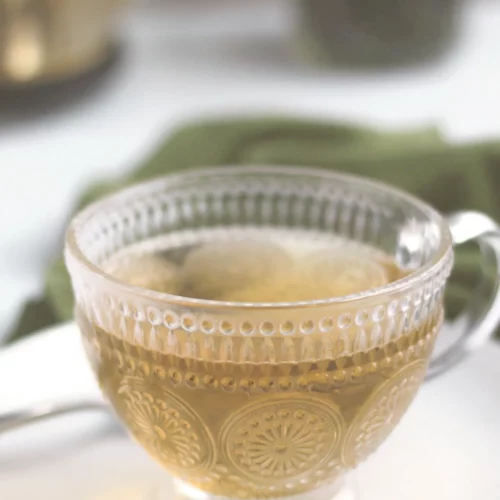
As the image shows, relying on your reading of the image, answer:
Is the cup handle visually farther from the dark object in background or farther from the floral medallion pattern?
Answer: the dark object in background

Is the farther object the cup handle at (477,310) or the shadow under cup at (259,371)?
the cup handle at (477,310)

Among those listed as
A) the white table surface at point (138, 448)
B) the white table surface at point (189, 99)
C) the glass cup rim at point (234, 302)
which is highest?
the glass cup rim at point (234, 302)

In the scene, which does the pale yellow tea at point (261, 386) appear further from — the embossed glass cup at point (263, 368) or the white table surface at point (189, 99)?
the white table surface at point (189, 99)

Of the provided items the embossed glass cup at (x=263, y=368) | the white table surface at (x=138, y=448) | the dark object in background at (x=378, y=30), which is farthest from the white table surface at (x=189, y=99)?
the embossed glass cup at (x=263, y=368)

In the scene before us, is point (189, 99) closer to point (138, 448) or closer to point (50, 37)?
point (50, 37)

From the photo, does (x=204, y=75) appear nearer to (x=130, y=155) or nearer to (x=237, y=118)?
(x=130, y=155)

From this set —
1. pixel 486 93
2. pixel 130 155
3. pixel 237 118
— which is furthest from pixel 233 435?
pixel 486 93

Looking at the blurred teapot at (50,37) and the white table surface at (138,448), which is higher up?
the blurred teapot at (50,37)
